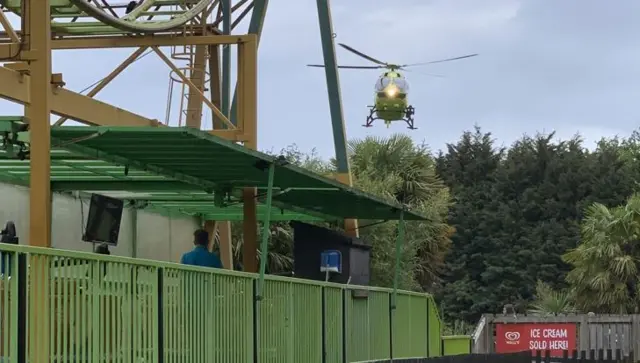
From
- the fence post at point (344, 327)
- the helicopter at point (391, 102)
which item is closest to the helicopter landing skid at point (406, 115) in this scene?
the helicopter at point (391, 102)

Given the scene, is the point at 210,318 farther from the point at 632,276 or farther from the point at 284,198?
the point at 632,276

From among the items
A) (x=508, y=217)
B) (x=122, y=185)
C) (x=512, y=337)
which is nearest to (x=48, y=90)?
(x=122, y=185)

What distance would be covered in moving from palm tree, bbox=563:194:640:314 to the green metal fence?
2701cm

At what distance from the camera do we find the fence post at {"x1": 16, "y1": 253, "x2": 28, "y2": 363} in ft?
26.6

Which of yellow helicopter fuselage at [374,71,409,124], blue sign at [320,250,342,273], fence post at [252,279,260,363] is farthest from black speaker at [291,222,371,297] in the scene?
yellow helicopter fuselage at [374,71,409,124]

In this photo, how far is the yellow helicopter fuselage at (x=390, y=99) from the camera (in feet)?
119

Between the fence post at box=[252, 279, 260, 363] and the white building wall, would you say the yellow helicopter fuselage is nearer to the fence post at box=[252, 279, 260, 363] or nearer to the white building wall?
the white building wall

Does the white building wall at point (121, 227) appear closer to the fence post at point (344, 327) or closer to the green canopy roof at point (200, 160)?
the green canopy roof at point (200, 160)

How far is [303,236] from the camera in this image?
18.1 metres

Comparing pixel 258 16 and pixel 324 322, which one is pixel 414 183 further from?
pixel 324 322

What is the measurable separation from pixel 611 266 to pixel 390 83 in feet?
37.7

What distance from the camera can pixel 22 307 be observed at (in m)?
8.21

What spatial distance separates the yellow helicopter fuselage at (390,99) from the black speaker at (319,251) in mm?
18071

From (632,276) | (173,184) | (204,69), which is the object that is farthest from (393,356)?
(632,276)
